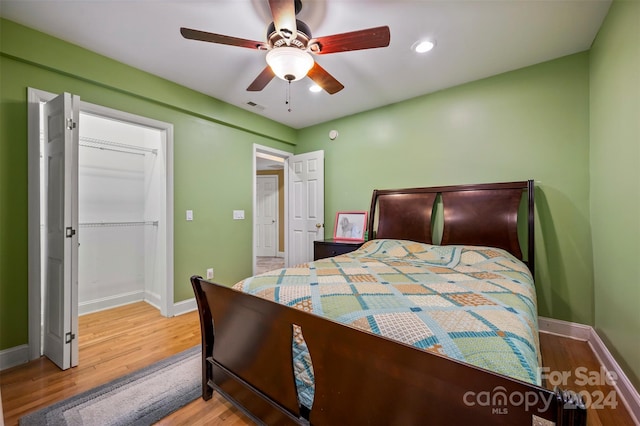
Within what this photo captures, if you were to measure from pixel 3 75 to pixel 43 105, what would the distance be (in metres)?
0.26

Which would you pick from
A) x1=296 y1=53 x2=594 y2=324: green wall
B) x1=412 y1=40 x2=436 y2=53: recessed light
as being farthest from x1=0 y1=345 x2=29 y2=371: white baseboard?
x1=412 y1=40 x2=436 y2=53: recessed light

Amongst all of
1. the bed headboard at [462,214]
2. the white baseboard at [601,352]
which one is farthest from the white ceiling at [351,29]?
the white baseboard at [601,352]

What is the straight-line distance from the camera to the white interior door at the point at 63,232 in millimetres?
1971

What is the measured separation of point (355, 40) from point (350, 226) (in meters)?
2.43

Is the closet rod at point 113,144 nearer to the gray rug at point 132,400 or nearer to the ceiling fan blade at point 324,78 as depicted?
the ceiling fan blade at point 324,78

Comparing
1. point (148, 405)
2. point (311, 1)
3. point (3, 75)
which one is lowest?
point (148, 405)

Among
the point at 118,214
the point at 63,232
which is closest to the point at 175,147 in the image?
the point at 118,214

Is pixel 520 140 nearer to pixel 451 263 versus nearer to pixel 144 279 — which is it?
pixel 451 263

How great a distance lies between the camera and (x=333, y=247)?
11.0 feet

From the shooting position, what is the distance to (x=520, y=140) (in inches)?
103

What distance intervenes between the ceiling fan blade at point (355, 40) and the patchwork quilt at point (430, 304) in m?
1.51

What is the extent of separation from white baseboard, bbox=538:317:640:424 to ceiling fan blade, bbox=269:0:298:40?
297 centimetres

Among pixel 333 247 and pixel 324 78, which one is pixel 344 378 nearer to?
pixel 324 78

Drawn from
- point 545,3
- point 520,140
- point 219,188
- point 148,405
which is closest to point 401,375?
point 148,405
